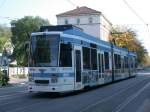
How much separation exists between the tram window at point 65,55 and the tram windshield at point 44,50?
328 mm

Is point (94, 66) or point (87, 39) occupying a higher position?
point (87, 39)

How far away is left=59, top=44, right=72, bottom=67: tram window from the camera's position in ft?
70.9

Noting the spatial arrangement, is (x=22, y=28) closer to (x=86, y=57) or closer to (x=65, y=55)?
(x=86, y=57)

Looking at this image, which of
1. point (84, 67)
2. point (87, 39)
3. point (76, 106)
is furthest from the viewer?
point (87, 39)

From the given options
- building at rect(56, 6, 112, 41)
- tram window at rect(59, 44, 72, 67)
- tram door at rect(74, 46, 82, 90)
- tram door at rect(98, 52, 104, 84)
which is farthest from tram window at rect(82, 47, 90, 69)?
building at rect(56, 6, 112, 41)

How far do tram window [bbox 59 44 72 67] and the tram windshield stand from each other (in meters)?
0.33

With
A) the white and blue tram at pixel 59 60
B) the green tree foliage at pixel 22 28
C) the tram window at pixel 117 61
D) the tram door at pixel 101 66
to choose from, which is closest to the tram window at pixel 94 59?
the white and blue tram at pixel 59 60

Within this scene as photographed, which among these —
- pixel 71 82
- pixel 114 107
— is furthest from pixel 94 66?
pixel 114 107

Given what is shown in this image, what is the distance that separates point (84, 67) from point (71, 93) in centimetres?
173

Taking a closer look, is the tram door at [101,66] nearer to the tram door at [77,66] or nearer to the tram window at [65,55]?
the tram door at [77,66]

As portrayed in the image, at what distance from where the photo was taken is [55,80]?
21.2m

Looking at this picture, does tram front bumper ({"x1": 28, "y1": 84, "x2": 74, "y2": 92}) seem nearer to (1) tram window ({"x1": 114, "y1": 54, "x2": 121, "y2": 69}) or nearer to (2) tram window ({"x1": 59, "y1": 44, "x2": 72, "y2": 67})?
(2) tram window ({"x1": 59, "y1": 44, "x2": 72, "y2": 67})

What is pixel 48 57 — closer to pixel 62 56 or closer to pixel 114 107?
pixel 62 56

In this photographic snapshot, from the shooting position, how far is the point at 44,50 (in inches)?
849
